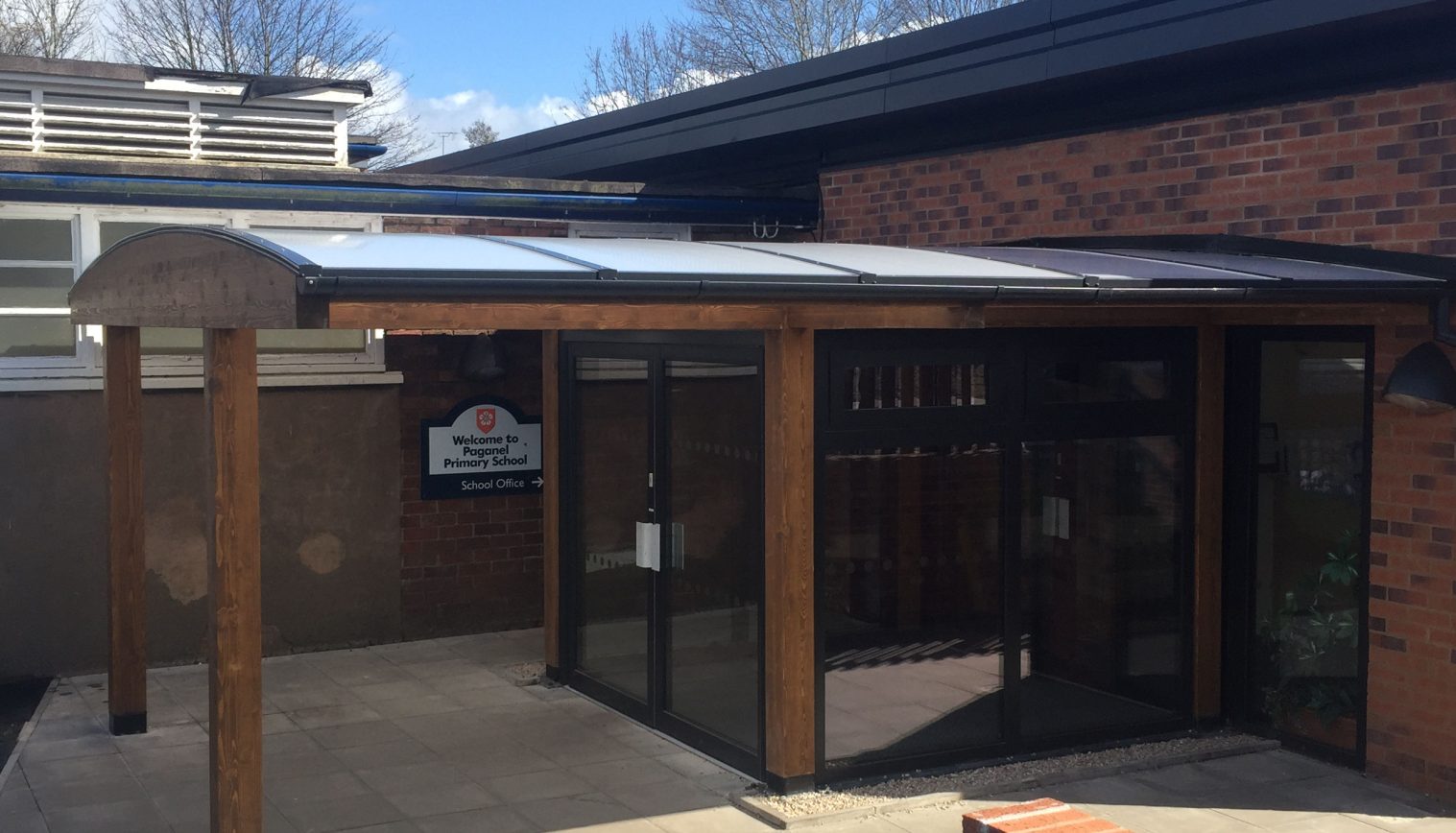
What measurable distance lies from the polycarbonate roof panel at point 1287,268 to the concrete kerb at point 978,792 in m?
2.45

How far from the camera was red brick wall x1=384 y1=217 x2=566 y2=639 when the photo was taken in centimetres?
1017

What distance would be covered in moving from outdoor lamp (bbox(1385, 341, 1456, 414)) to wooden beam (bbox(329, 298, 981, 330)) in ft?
6.11

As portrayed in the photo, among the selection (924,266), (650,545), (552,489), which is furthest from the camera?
(552,489)

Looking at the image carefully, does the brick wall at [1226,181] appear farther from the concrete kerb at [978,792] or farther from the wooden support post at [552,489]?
the concrete kerb at [978,792]

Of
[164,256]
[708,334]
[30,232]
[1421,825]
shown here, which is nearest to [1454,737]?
[1421,825]

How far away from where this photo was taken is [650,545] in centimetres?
755

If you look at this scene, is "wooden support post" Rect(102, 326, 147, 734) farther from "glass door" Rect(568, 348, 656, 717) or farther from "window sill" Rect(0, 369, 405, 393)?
"glass door" Rect(568, 348, 656, 717)

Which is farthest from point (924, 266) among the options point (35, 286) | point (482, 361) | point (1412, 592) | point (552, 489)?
point (35, 286)

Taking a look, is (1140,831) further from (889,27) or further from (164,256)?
(889,27)

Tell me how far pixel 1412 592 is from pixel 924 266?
108 inches

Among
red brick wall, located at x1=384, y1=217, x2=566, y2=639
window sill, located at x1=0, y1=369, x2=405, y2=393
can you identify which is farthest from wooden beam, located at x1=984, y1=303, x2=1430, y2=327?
window sill, located at x1=0, y1=369, x2=405, y2=393

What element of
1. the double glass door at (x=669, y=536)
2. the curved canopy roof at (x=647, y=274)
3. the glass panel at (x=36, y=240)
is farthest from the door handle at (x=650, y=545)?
the glass panel at (x=36, y=240)

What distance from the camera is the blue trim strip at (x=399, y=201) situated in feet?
28.9

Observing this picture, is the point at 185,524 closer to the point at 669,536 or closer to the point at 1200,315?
the point at 669,536
